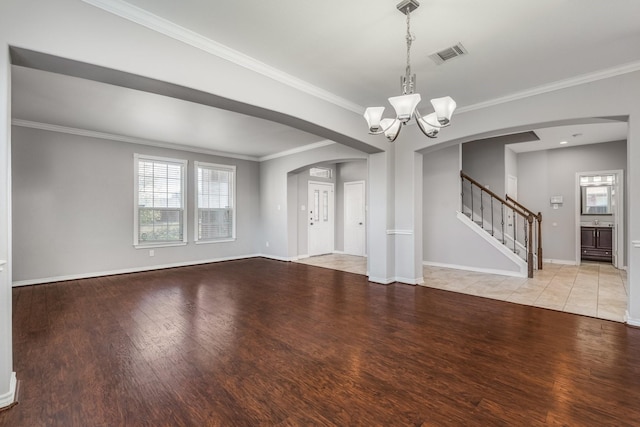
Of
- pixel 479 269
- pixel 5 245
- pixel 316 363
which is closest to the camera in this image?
pixel 5 245

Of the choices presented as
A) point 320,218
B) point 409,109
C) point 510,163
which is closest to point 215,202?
point 320,218

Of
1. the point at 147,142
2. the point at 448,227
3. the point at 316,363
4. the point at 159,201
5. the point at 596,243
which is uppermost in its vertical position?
the point at 147,142

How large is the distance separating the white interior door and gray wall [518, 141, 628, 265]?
4.05m

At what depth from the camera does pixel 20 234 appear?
491cm

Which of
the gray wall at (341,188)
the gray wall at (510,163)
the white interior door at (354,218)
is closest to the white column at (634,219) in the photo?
the gray wall at (510,163)

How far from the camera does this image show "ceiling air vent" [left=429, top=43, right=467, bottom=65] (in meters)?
2.88

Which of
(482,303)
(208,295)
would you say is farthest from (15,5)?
(482,303)

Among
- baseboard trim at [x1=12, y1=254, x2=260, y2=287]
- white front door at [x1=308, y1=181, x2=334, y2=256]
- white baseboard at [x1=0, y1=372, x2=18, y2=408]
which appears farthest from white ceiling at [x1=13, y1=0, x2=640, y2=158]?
white front door at [x1=308, y1=181, x2=334, y2=256]

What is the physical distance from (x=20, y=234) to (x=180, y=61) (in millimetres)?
4724

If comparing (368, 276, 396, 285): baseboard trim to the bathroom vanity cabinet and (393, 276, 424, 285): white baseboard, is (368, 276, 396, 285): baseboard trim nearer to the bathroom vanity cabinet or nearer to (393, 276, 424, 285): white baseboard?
(393, 276, 424, 285): white baseboard

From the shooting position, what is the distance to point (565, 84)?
11.6ft

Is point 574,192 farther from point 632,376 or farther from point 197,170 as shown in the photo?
point 197,170

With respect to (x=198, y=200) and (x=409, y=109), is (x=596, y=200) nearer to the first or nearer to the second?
(x=409, y=109)

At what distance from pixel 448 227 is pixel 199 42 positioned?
5.59 meters
